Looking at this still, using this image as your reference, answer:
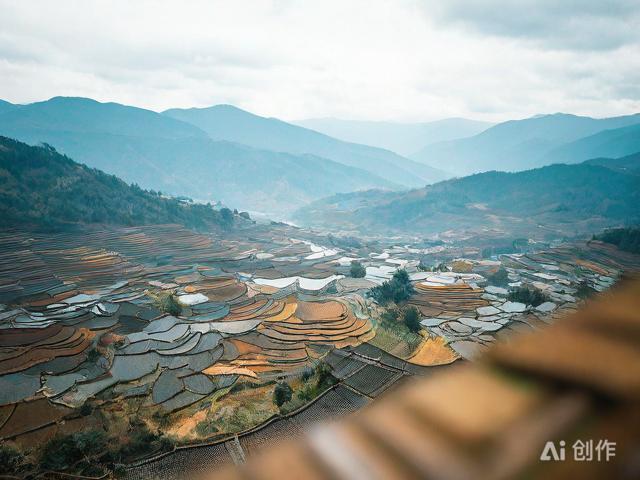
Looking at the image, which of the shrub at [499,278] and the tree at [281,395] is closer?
the tree at [281,395]

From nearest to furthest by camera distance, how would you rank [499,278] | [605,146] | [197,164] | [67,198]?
[499,278] < [67,198] < [197,164] < [605,146]

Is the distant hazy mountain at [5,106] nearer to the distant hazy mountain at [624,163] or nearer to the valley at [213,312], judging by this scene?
the valley at [213,312]

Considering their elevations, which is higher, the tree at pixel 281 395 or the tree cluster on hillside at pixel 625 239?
the tree cluster on hillside at pixel 625 239

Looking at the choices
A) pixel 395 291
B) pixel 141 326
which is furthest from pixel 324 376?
pixel 395 291

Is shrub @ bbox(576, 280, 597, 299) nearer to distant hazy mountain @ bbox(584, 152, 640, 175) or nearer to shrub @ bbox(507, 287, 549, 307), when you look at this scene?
shrub @ bbox(507, 287, 549, 307)

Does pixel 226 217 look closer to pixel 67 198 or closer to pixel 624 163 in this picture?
pixel 67 198

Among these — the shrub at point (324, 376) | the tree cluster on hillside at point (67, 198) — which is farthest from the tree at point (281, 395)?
the tree cluster on hillside at point (67, 198)

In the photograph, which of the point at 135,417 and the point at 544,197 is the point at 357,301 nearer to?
the point at 135,417
